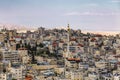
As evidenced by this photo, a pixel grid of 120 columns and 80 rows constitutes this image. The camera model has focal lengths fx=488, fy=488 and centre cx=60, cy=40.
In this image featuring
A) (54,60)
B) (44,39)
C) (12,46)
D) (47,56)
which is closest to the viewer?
(54,60)

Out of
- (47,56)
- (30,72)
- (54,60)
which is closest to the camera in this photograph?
(30,72)

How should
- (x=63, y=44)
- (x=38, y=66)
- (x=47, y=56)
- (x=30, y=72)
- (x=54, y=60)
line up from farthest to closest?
(x=63, y=44) < (x=47, y=56) < (x=54, y=60) < (x=38, y=66) < (x=30, y=72)

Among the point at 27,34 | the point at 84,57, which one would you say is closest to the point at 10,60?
the point at 84,57

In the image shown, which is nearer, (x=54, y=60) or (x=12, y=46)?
(x=54, y=60)

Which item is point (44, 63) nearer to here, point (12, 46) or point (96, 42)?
point (12, 46)

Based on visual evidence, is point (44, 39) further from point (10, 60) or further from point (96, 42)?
point (10, 60)

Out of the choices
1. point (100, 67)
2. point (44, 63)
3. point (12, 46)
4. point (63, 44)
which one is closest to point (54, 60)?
point (44, 63)
